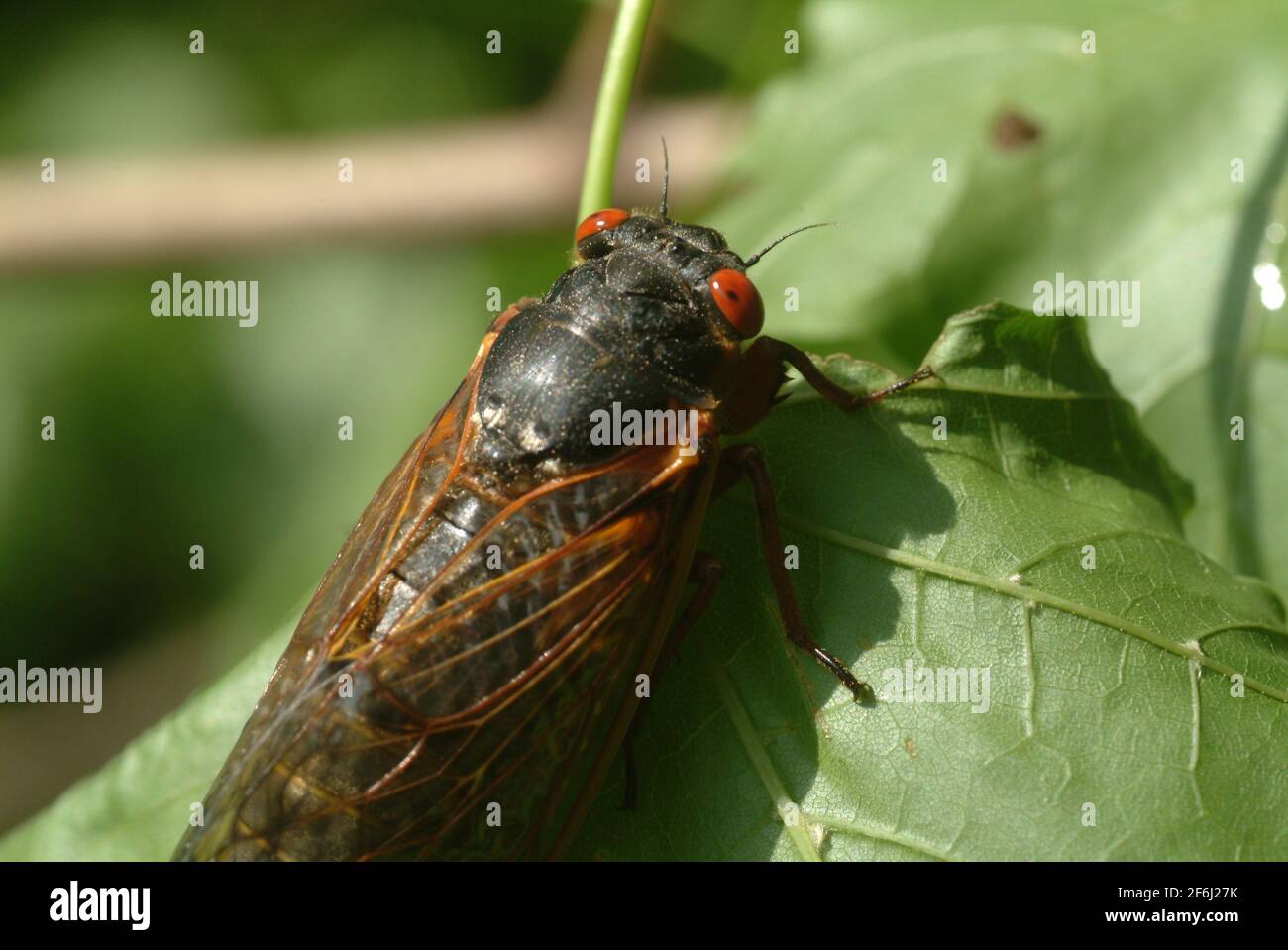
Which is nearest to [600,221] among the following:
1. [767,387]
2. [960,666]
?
[767,387]

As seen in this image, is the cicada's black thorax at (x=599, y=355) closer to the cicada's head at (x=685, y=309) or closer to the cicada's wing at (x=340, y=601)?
the cicada's head at (x=685, y=309)

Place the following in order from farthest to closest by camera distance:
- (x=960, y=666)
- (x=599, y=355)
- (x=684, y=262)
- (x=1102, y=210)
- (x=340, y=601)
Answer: (x=1102, y=210) → (x=684, y=262) → (x=599, y=355) → (x=340, y=601) → (x=960, y=666)

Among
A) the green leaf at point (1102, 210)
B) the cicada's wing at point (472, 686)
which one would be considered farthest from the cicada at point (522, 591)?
the green leaf at point (1102, 210)

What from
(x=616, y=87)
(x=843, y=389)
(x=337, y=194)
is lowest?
(x=843, y=389)

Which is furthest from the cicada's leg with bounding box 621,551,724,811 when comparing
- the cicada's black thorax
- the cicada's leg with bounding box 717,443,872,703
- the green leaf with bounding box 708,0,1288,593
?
the green leaf with bounding box 708,0,1288,593

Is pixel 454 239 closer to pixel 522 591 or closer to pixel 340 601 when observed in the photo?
pixel 340 601

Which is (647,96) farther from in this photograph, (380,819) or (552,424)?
(380,819)
